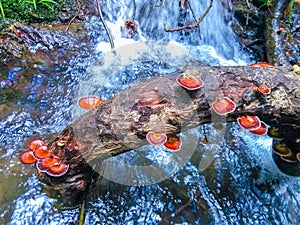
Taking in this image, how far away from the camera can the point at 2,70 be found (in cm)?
417

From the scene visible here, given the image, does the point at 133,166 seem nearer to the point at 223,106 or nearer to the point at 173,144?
the point at 173,144

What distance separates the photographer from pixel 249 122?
2.39 meters

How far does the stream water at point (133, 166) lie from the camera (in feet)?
9.07

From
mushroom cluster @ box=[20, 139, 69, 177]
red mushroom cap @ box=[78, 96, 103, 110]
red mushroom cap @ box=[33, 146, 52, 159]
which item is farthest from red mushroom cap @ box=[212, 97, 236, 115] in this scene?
red mushroom cap @ box=[33, 146, 52, 159]

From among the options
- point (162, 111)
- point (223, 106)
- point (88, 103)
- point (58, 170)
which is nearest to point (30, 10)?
point (88, 103)

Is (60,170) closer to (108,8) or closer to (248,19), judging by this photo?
(108,8)

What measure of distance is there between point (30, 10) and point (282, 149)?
415 cm

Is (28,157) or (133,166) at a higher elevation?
(28,157)

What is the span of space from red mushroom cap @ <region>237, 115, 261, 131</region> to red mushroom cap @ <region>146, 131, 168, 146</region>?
2.02 feet

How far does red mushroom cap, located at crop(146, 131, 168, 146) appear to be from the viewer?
2193mm

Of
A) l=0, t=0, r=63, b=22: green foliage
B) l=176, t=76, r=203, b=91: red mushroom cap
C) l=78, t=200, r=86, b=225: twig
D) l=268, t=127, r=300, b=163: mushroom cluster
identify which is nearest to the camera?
l=176, t=76, r=203, b=91: red mushroom cap

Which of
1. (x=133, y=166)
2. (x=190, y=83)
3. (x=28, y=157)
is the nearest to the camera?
(x=190, y=83)

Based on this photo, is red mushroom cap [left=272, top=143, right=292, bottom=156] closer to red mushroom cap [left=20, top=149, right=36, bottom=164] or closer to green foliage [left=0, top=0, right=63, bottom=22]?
red mushroom cap [left=20, top=149, right=36, bottom=164]

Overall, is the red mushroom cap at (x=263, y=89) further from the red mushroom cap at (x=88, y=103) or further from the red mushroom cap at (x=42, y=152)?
the red mushroom cap at (x=42, y=152)
